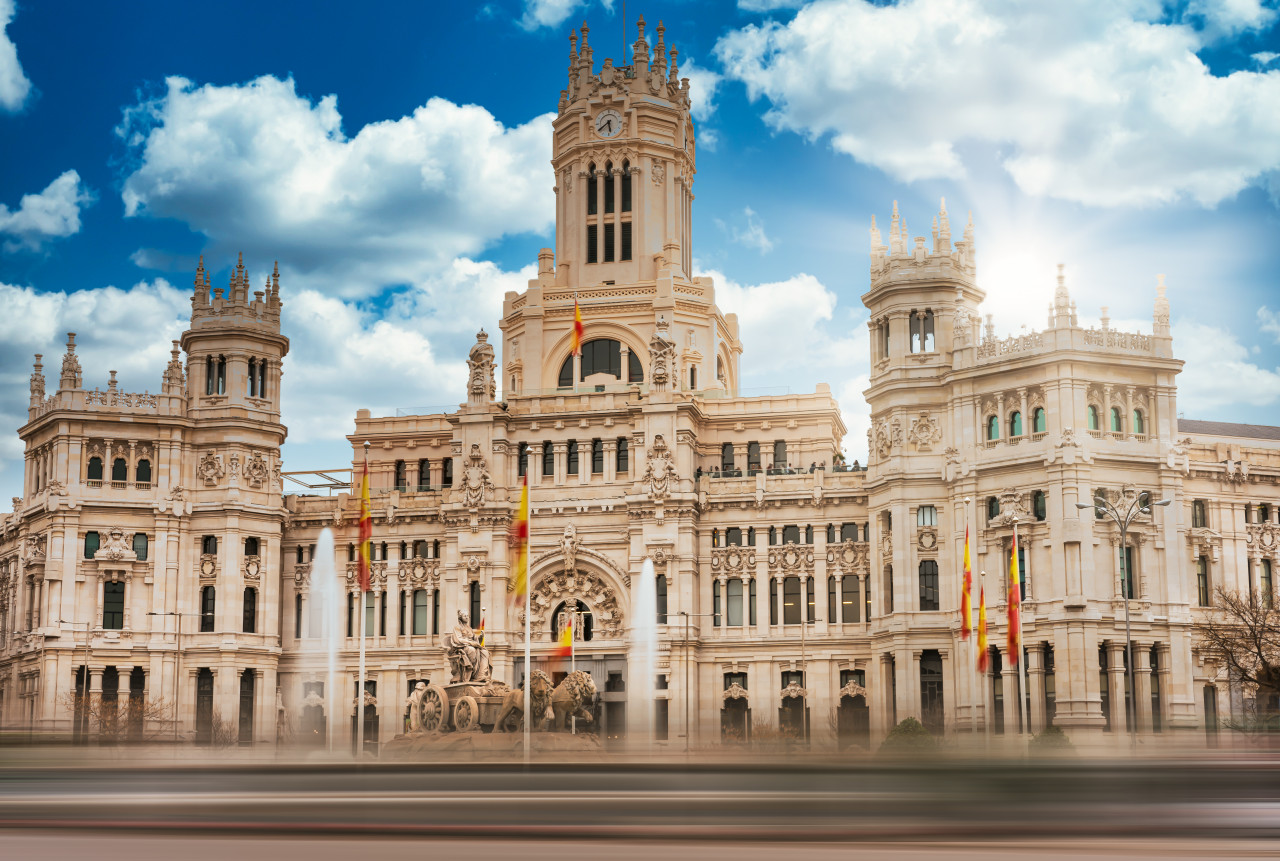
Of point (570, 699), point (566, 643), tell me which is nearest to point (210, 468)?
point (566, 643)

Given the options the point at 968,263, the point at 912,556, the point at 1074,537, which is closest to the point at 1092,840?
the point at 1074,537

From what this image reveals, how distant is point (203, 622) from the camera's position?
97062mm

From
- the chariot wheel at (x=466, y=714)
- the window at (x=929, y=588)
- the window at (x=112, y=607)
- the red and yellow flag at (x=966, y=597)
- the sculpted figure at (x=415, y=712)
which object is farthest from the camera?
the window at (x=112, y=607)

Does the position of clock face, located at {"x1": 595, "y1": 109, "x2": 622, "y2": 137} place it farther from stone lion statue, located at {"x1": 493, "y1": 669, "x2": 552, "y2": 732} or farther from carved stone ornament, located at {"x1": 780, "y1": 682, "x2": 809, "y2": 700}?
stone lion statue, located at {"x1": 493, "y1": 669, "x2": 552, "y2": 732}

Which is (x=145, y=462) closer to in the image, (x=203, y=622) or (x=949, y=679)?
(x=203, y=622)

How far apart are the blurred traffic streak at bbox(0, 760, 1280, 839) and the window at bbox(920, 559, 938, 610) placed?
6431 cm

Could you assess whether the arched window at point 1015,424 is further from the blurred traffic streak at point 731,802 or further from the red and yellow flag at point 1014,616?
the blurred traffic streak at point 731,802

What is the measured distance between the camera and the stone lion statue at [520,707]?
7162 centimetres

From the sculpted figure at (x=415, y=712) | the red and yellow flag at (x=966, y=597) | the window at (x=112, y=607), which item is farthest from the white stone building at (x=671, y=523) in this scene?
the sculpted figure at (x=415, y=712)

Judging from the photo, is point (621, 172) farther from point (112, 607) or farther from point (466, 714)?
point (466, 714)

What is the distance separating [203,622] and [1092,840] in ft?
276

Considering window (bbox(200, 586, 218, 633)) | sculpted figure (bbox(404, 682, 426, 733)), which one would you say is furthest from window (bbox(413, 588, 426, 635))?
sculpted figure (bbox(404, 682, 426, 733))

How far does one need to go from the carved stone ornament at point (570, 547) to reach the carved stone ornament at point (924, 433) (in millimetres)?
21537

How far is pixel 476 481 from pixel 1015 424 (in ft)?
109
